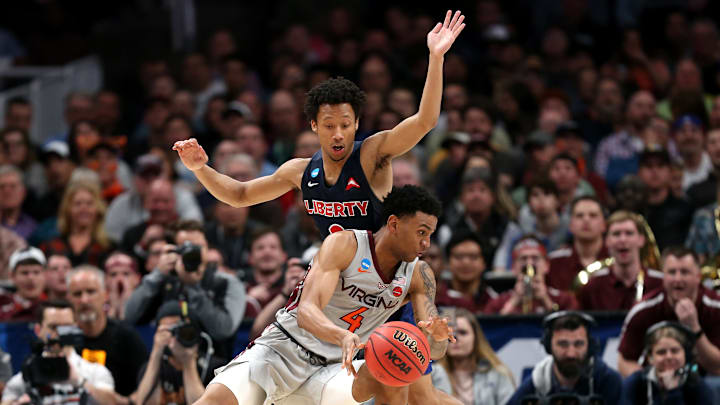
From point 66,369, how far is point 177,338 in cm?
84

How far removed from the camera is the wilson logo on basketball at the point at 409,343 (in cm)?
657

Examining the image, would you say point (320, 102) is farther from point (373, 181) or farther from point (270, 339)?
point (270, 339)

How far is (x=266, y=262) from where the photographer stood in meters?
10.7

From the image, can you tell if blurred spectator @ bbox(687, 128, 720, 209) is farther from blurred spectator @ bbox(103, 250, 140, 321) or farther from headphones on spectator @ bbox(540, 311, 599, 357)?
blurred spectator @ bbox(103, 250, 140, 321)

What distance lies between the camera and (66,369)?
883cm

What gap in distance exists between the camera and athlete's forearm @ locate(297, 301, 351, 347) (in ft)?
21.2

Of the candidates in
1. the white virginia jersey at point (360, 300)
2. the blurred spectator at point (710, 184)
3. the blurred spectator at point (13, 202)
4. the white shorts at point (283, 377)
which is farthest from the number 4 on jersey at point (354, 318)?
the blurred spectator at point (13, 202)

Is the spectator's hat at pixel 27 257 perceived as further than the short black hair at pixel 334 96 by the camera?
Yes

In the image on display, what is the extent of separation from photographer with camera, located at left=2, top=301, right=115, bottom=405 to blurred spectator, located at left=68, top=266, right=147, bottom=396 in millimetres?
217

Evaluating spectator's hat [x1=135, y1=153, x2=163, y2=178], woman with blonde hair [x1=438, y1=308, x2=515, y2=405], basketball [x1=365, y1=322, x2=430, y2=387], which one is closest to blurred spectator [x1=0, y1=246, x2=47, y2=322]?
spectator's hat [x1=135, y1=153, x2=163, y2=178]

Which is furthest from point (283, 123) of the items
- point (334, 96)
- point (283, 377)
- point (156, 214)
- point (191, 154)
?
point (283, 377)

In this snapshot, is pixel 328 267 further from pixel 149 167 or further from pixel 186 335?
pixel 149 167

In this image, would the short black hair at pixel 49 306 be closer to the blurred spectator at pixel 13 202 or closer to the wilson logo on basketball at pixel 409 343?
the blurred spectator at pixel 13 202

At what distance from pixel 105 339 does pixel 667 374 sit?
4304 mm
